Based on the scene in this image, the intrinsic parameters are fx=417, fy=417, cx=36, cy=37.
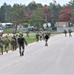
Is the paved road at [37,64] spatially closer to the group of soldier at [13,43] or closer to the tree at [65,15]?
the group of soldier at [13,43]

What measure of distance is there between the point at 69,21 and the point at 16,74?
158172 millimetres

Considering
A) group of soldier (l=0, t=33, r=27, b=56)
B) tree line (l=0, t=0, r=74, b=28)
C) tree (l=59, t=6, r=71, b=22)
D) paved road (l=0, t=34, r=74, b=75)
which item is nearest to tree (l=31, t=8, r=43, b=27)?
tree line (l=0, t=0, r=74, b=28)

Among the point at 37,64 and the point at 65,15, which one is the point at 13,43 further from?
the point at 65,15

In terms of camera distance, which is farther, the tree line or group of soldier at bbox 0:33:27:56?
the tree line

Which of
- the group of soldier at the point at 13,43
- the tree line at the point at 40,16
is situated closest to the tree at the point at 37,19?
the tree line at the point at 40,16

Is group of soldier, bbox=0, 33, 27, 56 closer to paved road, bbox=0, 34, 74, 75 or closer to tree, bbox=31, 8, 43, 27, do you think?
paved road, bbox=0, 34, 74, 75

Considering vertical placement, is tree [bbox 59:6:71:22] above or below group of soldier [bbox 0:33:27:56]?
below

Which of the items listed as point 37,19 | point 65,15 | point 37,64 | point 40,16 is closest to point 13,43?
point 37,64

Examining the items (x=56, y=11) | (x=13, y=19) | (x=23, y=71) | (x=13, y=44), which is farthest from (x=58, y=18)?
(x=23, y=71)

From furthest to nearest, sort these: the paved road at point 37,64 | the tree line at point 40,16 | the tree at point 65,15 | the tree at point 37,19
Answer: the tree at point 65,15, the tree line at point 40,16, the tree at point 37,19, the paved road at point 37,64

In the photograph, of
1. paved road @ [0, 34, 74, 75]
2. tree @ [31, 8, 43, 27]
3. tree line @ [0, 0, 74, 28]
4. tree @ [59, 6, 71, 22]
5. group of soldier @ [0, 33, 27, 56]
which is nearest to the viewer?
paved road @ [0, 34, 74, 75]

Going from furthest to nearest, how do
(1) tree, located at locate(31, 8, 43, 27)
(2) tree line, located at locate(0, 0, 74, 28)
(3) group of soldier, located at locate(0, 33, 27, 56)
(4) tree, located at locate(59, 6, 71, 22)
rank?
(4) tree, located at locate(59, 6, 71, 22)
(2) tree line, located at locate(0, 0, 74, 28)
(1) tree, located at locate(31, 8, 43, 27)
(3) group of soldier, located at locate(0, 33, 27, 56)

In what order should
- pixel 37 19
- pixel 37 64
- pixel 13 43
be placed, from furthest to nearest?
1. pixel 37 19
2. pixel 13 43
3. pixel 37 64

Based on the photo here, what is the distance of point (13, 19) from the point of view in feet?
532
